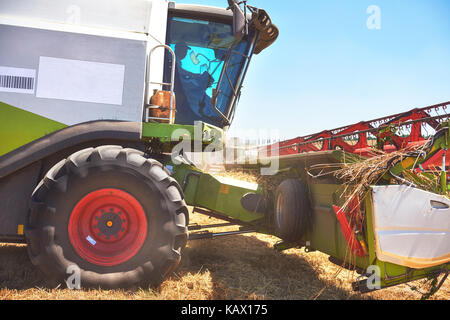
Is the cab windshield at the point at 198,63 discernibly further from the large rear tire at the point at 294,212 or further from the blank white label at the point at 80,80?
the large rear tire at the point at 294,212

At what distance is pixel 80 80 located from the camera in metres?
2.67

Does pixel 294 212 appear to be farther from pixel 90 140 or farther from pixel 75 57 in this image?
pixel 75 57

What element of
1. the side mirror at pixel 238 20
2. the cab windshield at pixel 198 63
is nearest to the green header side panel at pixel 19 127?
the cab windshield at pixel 198 63

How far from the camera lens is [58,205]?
93.1 inches

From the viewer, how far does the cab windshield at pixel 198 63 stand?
365 cm

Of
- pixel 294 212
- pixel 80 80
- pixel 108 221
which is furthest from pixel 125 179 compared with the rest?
pixel 294 212

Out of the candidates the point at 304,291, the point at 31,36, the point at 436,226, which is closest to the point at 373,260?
the point at 436,226

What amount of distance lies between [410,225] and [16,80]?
317 centimetres

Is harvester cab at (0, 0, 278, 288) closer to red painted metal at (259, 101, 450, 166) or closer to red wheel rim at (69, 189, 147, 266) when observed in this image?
red wheel rim at (69, 189, 147, 266)

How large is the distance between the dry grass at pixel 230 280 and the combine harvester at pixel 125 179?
6.1 inches

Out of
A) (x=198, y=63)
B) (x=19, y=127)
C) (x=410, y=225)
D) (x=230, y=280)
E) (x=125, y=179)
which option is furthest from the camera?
(x=198, y=63)

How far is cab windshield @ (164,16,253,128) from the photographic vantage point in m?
3.65

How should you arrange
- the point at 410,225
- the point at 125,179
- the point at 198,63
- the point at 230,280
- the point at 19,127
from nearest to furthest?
the point at 410,225
the point at 125,179
the point at 19,127
the point at 230,280
the point at 198,63
